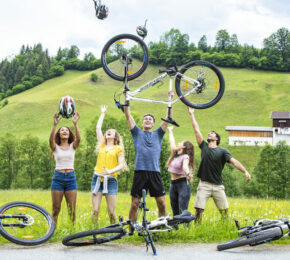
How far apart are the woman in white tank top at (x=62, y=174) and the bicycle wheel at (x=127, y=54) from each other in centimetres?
135

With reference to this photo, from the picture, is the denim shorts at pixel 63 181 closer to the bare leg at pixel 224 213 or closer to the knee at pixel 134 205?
the knee at pixel 134 205

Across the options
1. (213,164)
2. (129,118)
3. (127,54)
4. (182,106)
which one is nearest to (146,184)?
(129,118)

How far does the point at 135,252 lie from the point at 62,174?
89.5 inches

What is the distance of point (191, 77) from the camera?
718cm

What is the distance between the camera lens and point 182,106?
105 m

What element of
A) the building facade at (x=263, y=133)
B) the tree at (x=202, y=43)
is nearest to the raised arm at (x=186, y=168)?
the building facade at (x=263, y=133)

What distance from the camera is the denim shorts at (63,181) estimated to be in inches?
257

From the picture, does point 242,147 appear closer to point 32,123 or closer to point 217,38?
point 32,123

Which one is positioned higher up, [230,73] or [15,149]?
[230,73]

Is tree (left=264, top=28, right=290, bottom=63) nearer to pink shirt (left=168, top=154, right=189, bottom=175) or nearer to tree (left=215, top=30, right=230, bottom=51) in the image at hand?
tree (left=215, top=30, right=230, bottom=51)

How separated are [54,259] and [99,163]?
254 cm

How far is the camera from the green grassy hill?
8875 cm

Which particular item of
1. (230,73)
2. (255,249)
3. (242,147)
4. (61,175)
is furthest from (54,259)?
(230,73)

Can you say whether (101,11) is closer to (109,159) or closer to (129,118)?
(129,118)
